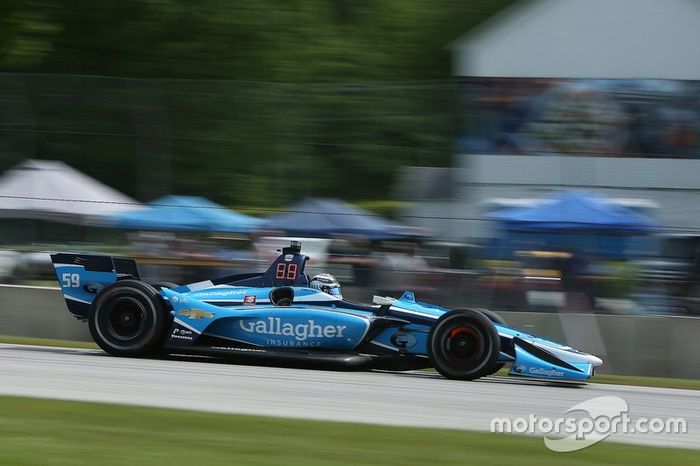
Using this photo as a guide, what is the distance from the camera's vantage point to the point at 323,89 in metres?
14.8

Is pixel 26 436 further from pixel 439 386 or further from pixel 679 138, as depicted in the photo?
pixel 679 138

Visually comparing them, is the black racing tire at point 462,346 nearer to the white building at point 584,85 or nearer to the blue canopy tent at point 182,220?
the white building at point 584,85

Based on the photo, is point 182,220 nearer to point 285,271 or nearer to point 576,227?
point 285,271

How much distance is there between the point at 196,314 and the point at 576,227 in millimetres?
4766

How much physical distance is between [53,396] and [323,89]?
27.3 ft

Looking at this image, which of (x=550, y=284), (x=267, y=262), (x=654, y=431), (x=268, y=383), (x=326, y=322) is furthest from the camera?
(x=267, y=262)

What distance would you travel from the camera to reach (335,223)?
12875 mm

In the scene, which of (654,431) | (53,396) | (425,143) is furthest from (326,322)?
(425,143)

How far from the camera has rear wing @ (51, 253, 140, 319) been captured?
10.2m

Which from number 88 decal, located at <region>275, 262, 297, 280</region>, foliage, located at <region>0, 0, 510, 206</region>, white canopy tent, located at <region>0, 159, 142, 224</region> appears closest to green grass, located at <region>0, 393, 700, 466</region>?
number 88 decal, located at <region>275, 262, 297, 280</region>

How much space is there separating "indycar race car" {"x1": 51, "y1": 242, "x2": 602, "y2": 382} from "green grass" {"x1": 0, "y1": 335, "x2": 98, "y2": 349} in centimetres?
154

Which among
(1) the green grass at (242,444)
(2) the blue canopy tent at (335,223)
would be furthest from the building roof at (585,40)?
(1) the green grass at (242,444)

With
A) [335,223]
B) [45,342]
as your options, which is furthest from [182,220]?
[45,342]

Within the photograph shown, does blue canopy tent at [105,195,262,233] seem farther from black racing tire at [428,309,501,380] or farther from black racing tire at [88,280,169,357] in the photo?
black racing tire at [428,309,501,380]
